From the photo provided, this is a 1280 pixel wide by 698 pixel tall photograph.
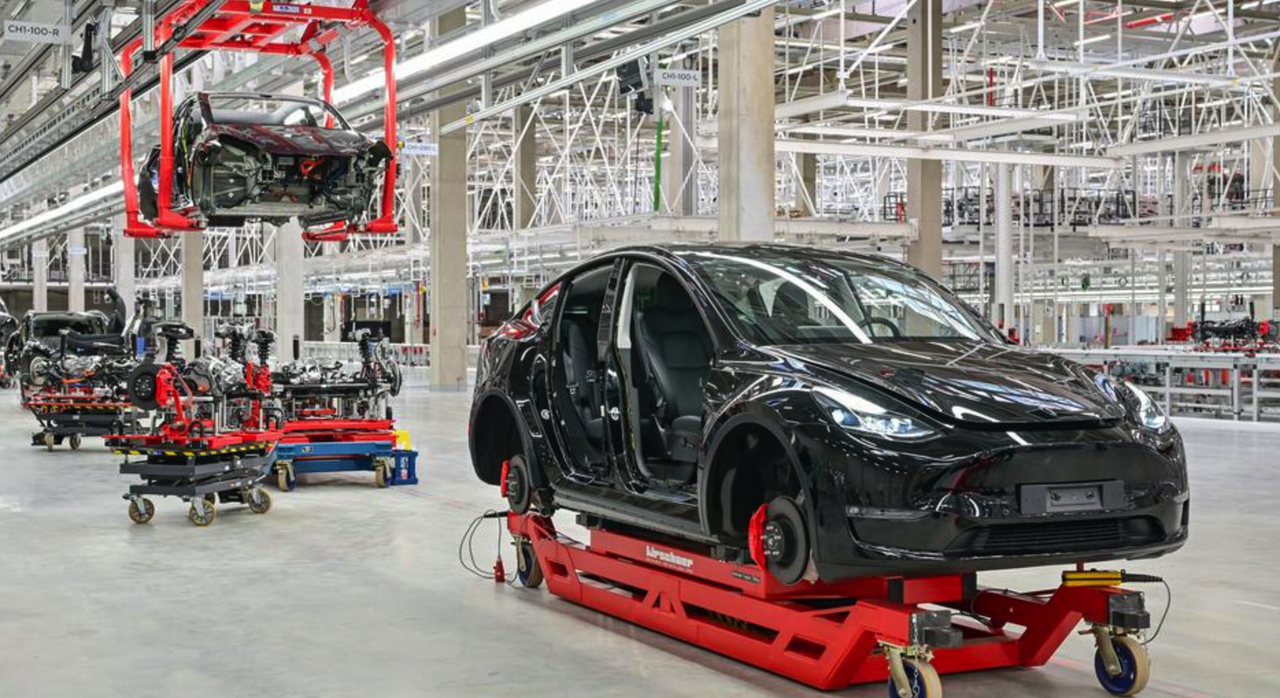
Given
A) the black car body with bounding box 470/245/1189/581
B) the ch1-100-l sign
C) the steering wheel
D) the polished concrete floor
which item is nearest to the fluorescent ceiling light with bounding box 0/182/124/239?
the ch1-100-l sign

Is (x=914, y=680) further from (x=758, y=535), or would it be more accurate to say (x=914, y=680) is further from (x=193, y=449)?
(x=193, y=449)

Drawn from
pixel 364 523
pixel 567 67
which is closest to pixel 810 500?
pixel 364 523

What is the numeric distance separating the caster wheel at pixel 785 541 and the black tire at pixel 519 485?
1.98 metres

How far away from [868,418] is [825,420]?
14cm

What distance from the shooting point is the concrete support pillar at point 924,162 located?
23781 mm

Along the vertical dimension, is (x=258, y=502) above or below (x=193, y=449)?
below

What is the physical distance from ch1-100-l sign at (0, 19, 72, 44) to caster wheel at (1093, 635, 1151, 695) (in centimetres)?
1127

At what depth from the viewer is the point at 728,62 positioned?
1351 cm

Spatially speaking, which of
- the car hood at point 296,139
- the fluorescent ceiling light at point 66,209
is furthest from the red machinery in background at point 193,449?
the fluorescent ceiling light at point 66,209

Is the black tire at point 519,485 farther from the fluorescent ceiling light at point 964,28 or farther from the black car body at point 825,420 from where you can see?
the fluorescent ceiling light at point 964,28

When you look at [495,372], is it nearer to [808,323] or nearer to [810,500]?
[808,323]

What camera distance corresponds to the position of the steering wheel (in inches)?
209

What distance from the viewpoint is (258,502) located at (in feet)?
31.7

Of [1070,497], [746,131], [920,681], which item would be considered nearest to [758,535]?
[920,681]
